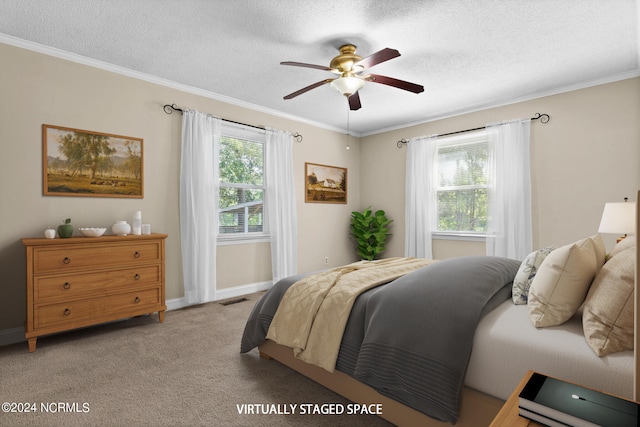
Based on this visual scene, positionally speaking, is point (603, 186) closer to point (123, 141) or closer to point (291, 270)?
point (291, 270)

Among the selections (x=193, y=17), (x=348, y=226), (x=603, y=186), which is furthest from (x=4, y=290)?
(x=603, y=186)

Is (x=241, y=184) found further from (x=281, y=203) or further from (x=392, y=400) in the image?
(x=392, y=400)

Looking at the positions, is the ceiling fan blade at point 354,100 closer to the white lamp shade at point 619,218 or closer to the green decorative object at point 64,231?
the white lamp shade at point 619,218

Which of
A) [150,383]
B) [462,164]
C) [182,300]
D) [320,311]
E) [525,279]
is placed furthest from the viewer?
Result: [462,164]

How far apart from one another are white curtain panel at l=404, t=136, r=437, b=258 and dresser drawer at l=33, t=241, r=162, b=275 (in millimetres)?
3682

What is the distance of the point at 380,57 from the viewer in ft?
8.30

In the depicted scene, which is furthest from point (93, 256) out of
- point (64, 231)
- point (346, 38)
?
point (346, 38)

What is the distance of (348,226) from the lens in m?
6.04

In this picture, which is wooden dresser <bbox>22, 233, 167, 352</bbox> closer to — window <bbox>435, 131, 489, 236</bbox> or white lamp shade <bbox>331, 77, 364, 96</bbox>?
white lamp shade <bbox>331, 77, 364, 96</bbox>

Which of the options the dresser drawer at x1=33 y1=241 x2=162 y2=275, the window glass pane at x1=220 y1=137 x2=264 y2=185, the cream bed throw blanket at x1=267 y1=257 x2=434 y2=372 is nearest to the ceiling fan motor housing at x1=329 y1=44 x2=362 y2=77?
the cream bed throw blanket at x1=267 y1=257 x2=434 y2=372

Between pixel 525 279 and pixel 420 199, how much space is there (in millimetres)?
3426

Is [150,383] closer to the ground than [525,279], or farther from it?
closer to the ground

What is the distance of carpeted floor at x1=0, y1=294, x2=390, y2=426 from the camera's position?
1.79 metres

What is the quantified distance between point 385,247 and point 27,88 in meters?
5.08
